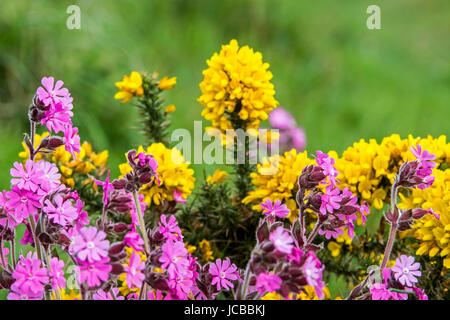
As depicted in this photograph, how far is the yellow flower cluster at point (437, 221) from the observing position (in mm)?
865

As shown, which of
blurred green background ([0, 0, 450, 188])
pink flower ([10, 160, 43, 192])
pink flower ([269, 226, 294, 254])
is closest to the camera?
pink flower ([269, 226, 294, 254])

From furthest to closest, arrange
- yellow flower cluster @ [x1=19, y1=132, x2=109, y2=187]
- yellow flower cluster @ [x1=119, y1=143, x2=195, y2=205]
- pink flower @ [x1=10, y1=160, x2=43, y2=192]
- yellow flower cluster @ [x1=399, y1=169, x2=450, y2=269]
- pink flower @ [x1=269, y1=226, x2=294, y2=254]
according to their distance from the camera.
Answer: yellow flower cluster @ [x1=19, y1=132, x2=109, y2=187] → yellow flower cluster @ [x1=119, y1=143, x2=195, y2=205] → yellow flower cluster @ [x1=399, y1=169, x2=450, y2=269] → pink flower @ [x1=10, y1=160, x2=43, y2=192] → pink flower @ [x1=269, y1=226, x2=294, y2=254]

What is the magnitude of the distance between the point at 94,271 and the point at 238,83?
1.55ft

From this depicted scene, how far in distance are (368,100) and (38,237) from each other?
2500 mm

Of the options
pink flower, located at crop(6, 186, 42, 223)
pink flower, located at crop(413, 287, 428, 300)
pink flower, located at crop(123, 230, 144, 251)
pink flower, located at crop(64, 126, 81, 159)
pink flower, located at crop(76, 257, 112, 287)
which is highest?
pink flower, located at crop(64, 126, 81, 159)

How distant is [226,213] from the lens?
1.08 meters

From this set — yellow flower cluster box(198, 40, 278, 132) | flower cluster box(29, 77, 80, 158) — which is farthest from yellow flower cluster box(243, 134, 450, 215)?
flower cluster box(29, 77, 80, 158)

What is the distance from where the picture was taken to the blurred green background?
7.61 ft

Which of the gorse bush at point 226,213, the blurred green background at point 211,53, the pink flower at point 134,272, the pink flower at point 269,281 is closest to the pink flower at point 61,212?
the gorse bush at point 226,213

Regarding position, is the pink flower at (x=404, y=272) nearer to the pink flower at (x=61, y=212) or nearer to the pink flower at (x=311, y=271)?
the pink flower at (x=311, y=271)

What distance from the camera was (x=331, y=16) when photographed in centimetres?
354

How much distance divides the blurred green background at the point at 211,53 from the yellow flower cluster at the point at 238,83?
0.76 metres

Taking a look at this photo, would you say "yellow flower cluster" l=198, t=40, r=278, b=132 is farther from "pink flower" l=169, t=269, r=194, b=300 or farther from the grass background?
the grass background
